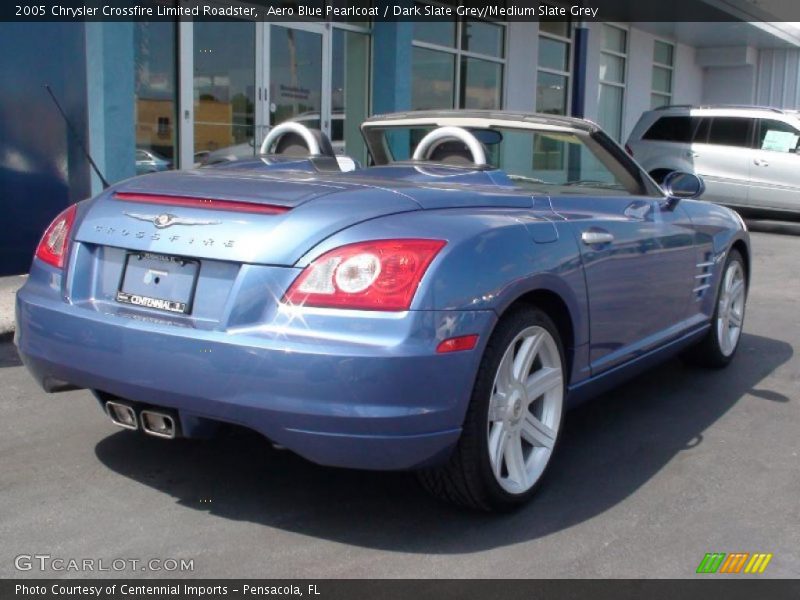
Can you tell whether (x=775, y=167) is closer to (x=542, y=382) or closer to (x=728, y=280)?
(x=728, y=280)

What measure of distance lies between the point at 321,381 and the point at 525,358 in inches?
35.4

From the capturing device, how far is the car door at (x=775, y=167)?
46.8ft

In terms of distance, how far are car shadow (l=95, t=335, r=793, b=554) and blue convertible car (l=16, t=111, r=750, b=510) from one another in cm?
15

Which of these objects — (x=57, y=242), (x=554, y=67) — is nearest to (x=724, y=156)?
(x=554, y=67)

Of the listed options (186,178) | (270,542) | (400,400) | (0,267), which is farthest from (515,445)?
(0,267)

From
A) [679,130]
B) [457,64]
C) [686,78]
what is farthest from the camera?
[686,78]

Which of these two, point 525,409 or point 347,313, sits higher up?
point 347,313

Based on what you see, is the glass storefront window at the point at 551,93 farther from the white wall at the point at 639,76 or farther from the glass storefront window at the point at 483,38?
the glass storefront window at the point at 483,38

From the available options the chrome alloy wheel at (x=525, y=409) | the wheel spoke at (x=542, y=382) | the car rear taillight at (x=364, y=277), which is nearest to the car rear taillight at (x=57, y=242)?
the car rear taillight at (x=364, y=277)

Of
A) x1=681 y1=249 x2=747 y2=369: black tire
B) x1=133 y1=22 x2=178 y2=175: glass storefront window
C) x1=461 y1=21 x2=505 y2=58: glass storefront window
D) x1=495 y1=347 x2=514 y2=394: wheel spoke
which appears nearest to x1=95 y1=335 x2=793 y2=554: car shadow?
x1=495 y1=347 x2=514 y2=394: wheel spoke

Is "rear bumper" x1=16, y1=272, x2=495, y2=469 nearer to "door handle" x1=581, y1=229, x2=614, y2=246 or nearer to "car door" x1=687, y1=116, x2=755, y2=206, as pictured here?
"door handle" x1=581, y1=229, x2=614, y2=246

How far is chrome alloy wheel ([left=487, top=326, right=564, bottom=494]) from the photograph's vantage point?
341 cm

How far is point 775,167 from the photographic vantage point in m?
14.4

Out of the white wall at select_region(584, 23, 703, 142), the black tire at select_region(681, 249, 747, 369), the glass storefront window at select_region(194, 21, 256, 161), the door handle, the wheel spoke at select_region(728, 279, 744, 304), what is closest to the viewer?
the door handle
